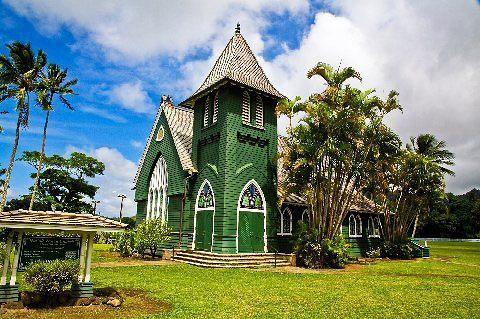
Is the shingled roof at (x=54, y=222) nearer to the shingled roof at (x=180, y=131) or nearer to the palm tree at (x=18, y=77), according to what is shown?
the shingled roof at (x=180, y=131)

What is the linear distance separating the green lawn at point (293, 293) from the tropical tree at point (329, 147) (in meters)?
5.06

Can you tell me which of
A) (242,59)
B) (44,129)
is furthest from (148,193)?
(44,129)

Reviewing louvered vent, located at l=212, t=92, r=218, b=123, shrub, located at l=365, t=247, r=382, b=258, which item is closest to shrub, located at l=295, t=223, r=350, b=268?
louvered vent, located at l=212, t=92, r=218, b=123

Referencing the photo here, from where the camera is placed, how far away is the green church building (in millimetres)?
18656

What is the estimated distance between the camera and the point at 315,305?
851 centimetres

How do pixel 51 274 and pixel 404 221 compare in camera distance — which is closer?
pixel 51 274

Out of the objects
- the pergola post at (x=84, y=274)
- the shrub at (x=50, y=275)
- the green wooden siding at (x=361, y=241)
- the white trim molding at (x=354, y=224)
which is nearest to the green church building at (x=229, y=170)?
the green wooden siding at (x=361, y=241)

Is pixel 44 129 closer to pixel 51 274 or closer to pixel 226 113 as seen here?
pixel 226 113

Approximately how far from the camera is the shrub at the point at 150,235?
795 inches

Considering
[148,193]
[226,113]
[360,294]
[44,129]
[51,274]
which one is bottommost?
[360,294]

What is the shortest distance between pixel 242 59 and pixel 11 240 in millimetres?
17342

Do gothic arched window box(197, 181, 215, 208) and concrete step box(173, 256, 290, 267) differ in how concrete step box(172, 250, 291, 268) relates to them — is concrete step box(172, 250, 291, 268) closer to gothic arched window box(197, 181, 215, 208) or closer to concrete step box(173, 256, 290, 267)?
concrete step box(173, 256, 290, 267)

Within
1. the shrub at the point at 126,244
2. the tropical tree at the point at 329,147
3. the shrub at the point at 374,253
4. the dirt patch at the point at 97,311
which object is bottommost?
the shrub at the point at 374,253

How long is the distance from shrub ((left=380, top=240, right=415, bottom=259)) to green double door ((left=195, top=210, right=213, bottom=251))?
1479 centimetres
